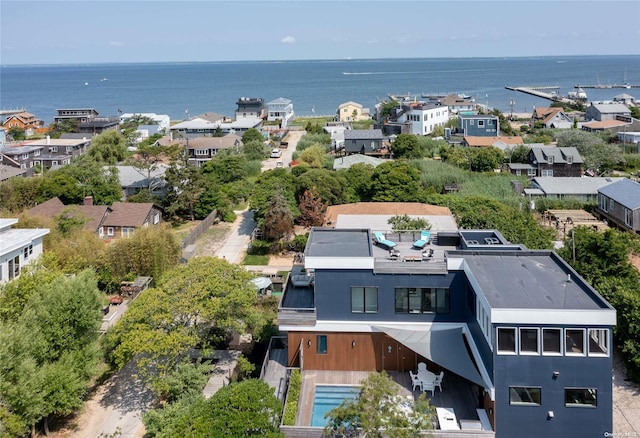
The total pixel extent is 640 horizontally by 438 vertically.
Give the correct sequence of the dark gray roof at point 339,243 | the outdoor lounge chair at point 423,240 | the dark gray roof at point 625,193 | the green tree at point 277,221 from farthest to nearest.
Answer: the dark gray roof at point 625,193 → the green tree at point 277,221 → the outdoor lounge chair at point 423,240 → the dark gray roof at point 339,243

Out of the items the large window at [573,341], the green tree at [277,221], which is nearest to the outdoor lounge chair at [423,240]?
the large window at [573,341]

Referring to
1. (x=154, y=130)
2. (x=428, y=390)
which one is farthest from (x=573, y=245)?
(x=154, y=130)

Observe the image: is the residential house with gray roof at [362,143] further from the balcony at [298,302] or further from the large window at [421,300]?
the large window at [421,300]

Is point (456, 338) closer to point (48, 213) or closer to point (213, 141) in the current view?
point (48, 213)

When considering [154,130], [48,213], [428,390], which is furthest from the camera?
[154,130]

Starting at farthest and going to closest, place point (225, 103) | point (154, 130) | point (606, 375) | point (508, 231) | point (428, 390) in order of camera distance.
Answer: point (225, 103) < point (154, 130) < point (508, 231) < point (428, 390) < point (606, 375)

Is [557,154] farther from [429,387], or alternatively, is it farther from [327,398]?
[327,398]

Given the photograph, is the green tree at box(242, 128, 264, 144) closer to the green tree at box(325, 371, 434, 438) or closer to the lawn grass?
the lawn grass
